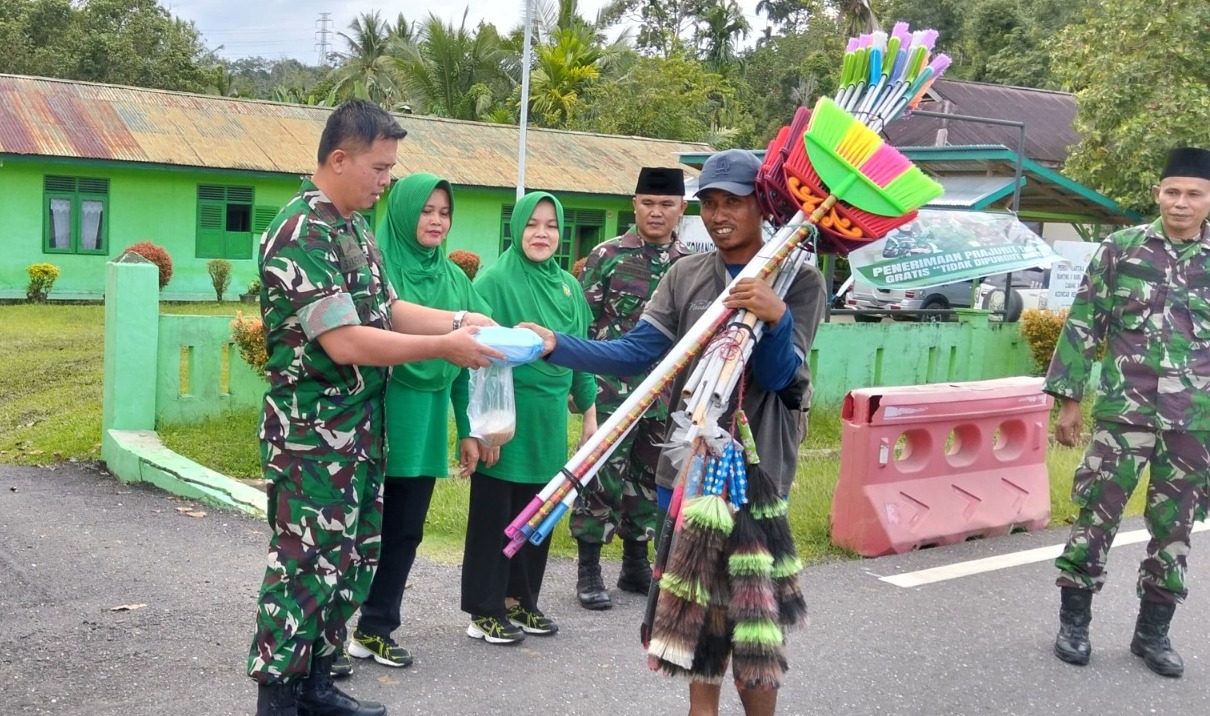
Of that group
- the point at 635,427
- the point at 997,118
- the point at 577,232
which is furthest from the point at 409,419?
the point at 997,118

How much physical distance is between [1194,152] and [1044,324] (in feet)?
22.9

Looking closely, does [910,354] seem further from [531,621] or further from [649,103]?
[649,103]

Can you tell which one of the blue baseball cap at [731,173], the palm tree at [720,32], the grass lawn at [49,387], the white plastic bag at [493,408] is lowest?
the grass lawn at [49,387]

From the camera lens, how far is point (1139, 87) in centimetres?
1808

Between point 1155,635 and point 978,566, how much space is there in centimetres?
136

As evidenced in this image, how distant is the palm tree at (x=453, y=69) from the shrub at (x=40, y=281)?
15317mm

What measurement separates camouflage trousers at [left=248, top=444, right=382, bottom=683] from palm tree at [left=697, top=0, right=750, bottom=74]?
1599 inches

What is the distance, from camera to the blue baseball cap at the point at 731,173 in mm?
3203

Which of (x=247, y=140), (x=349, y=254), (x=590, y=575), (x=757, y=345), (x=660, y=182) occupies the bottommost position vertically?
(x=590, y=575)

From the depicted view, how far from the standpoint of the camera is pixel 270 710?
3490mm

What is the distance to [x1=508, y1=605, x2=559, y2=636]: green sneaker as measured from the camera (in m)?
4.73

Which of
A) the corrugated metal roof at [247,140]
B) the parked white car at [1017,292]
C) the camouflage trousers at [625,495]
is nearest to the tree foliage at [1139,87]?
the parked white car at [1017,292]

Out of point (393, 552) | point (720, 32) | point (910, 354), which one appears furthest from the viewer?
point (720, 32)

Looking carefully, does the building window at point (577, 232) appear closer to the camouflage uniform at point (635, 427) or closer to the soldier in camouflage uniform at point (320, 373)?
the camouflage uniform at point (635, 427)
